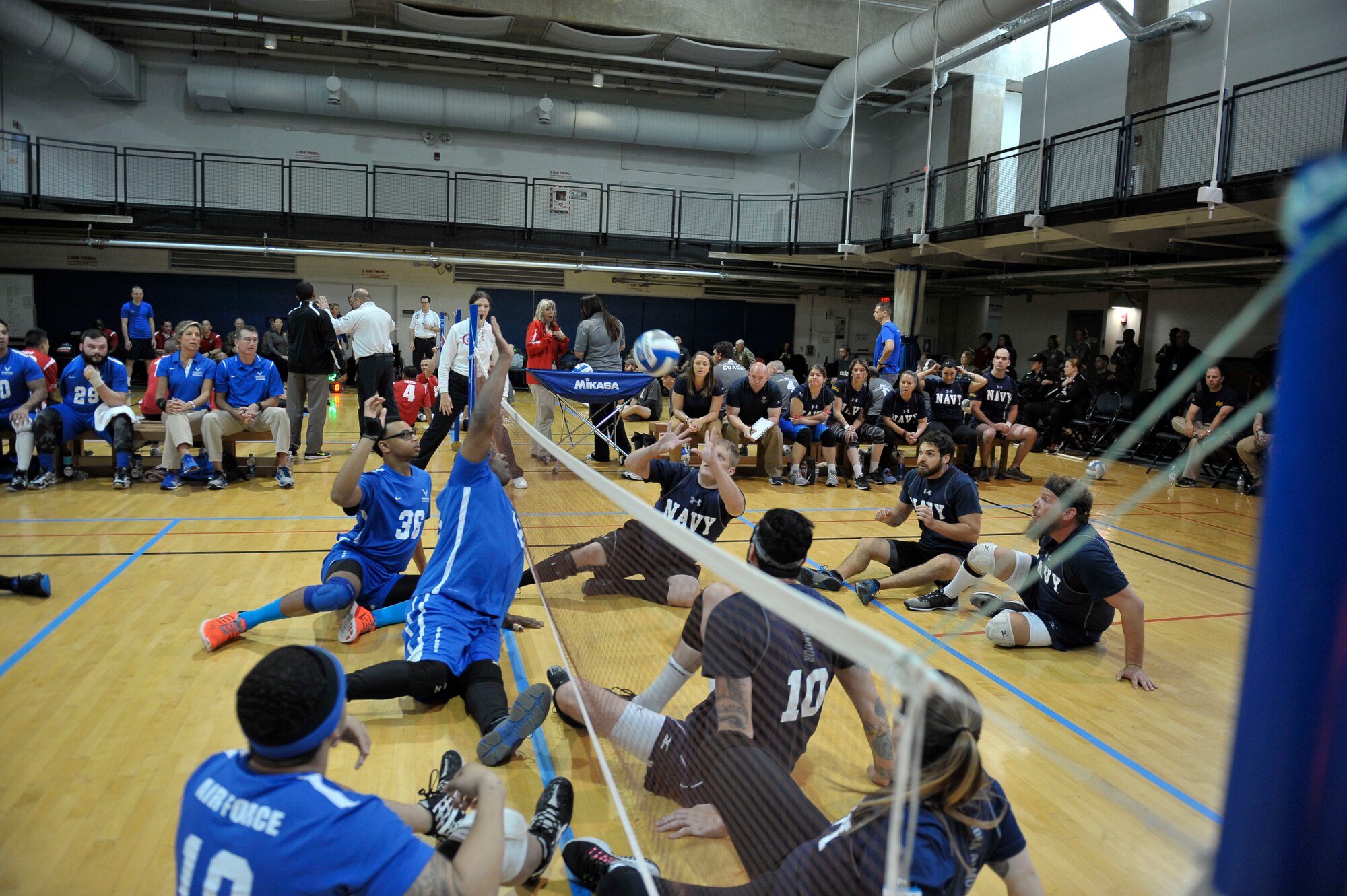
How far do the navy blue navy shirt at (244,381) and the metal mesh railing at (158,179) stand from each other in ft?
43.5

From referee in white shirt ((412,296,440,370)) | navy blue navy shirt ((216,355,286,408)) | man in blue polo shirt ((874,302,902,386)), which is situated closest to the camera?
navy blue navy shirt ((216,355,286,408))

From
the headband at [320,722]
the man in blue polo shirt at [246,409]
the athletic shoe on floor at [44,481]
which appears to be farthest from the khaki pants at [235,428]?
the headband at [320,722]

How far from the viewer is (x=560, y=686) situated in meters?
3.85

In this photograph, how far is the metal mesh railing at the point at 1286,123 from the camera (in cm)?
1098

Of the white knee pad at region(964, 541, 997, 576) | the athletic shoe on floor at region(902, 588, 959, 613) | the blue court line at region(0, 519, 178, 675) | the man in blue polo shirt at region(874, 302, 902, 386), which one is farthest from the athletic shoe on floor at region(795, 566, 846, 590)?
the man in blue polo shirt at region(874, 302, 902, 386)

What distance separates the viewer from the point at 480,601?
13.3 ft

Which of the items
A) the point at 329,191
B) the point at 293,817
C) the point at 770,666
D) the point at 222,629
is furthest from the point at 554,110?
the point at 293,817

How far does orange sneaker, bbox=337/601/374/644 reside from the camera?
15.5 feet

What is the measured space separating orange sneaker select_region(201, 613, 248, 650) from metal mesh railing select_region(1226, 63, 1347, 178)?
11.6 m

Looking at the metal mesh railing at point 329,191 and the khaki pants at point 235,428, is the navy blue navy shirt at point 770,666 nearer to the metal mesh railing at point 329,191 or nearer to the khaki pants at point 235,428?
the khaki pants at point 235,428

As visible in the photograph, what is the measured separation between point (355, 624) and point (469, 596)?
116 centimetres

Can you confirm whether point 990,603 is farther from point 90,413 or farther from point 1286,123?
point 1286,123

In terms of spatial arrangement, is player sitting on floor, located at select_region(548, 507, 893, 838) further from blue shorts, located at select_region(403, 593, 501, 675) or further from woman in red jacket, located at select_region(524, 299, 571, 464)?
woman in red jacket, located at select_region(524, 299, 571, 464)

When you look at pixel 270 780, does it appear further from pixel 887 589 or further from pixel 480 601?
pixel 887 589
